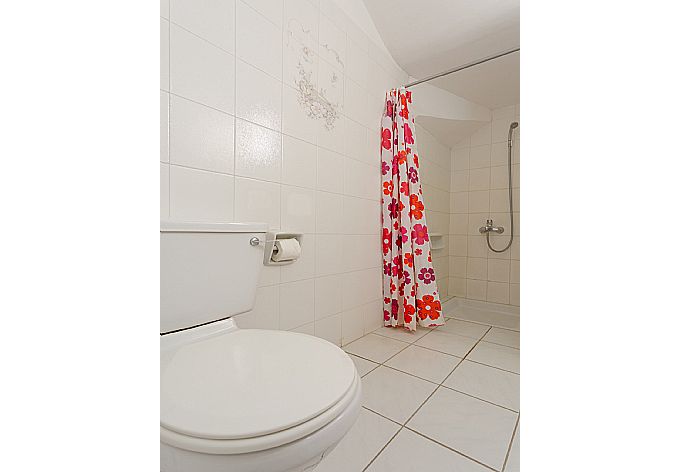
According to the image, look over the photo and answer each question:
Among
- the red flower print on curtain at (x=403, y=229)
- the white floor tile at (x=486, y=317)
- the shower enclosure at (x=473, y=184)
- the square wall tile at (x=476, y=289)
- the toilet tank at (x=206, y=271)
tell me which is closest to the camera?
the toilet tank at (x=206, y=271)

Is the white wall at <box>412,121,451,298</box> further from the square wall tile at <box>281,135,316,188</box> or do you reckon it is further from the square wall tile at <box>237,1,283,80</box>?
the square wall tile at <box>237,1,283,80</box>

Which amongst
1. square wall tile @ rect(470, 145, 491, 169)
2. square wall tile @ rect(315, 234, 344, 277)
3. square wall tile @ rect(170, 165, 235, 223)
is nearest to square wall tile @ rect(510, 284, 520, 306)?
square wall tile @ rect(470, 145, 491, 169)

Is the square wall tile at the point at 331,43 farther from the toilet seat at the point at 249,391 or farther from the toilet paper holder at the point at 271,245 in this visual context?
the toilet seat at the point at 249,391

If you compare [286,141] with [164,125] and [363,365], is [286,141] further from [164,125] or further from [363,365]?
[363,365]

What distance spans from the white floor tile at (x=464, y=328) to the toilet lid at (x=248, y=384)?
1.44 m

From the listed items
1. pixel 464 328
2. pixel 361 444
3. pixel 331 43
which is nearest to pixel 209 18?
pixel 331 43

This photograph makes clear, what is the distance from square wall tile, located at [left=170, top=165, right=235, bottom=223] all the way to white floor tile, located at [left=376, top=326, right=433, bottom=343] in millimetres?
1186

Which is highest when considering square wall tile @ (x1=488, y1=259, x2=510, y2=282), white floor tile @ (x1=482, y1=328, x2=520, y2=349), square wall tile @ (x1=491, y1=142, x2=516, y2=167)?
square wall tile @ (x1=491, y1=142, x2=516, y2=167)

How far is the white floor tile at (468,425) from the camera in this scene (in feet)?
2.97

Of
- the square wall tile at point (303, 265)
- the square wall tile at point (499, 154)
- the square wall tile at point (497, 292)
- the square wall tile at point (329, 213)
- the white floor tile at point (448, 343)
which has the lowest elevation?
the white floor tile at point (448, 343)

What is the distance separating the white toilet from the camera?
47 centimetres

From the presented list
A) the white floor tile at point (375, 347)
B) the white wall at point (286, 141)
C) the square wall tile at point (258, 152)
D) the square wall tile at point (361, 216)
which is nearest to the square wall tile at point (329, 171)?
the white wall at point (286, 141)
